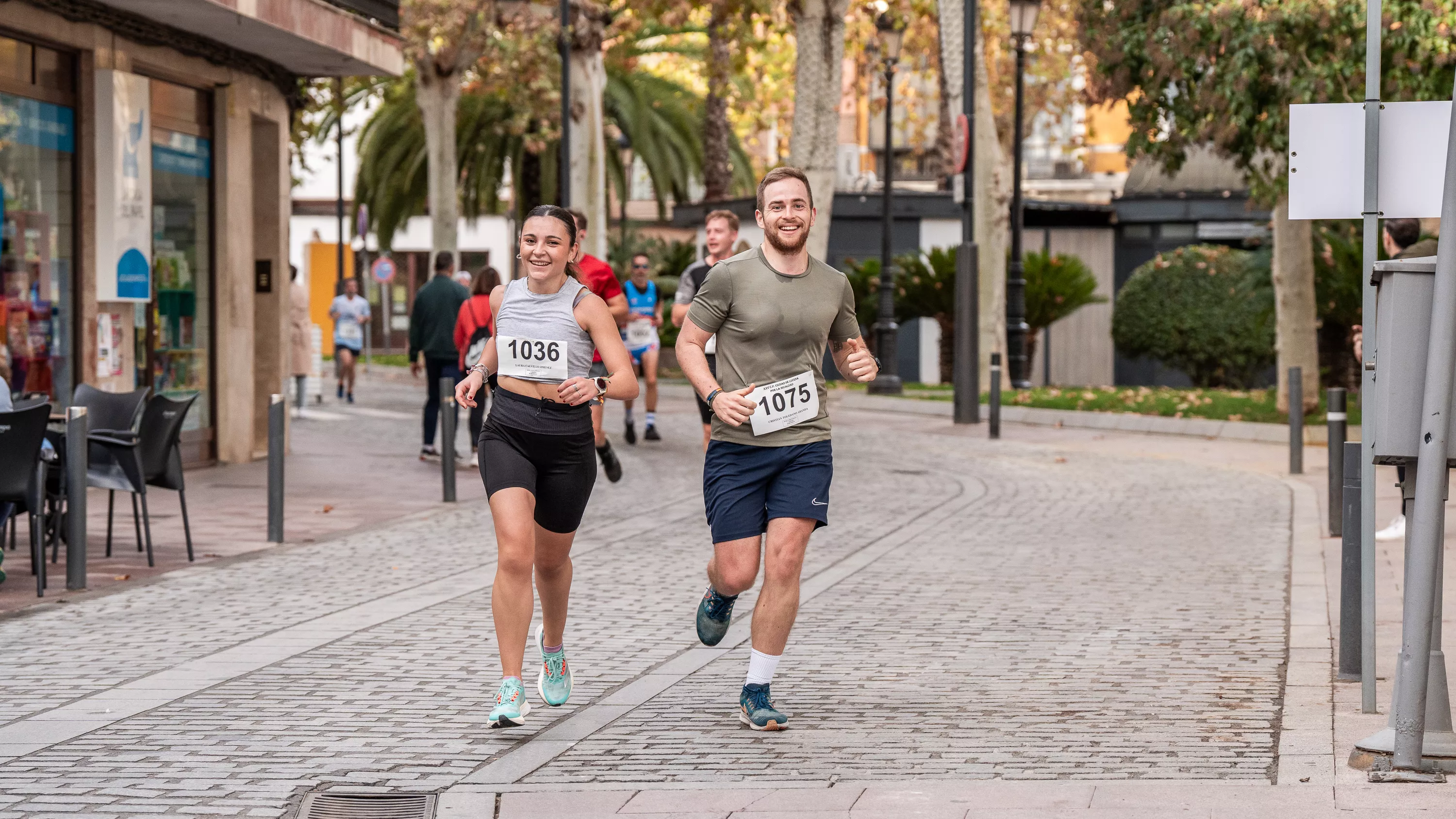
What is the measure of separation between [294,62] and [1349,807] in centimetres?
1432

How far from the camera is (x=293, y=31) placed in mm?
15359

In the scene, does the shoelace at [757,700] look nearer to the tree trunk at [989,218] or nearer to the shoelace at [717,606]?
the shoelace at [717,606]

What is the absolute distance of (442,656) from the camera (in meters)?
7.45

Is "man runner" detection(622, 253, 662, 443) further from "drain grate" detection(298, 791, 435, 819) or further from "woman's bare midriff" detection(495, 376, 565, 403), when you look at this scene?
Result: "drain grate" detection(298, 791, 435, 819)

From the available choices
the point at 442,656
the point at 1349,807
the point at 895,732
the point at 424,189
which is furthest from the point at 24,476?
the point at 424,189

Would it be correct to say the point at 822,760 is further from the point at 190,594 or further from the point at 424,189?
the point at 424,189

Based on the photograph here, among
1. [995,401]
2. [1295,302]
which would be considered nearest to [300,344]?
[995,401]

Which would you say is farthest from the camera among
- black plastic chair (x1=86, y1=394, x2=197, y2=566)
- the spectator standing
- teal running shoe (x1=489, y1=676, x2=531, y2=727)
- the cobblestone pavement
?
the spectator standing

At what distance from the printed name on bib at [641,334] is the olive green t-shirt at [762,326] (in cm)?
1208

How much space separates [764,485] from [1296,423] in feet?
35.0

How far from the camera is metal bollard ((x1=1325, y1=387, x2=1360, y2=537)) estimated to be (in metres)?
8.52

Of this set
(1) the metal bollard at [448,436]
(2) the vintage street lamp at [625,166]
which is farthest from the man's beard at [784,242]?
(2) the vintage street lamp at [625,166]

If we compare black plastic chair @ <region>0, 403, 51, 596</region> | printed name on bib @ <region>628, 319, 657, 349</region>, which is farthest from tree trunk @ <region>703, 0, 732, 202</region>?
black plastic chair @ <region>0, 403, 51, 596</region>

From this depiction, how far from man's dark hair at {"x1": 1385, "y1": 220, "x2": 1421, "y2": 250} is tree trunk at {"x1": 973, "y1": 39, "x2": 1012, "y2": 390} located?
620 inches
